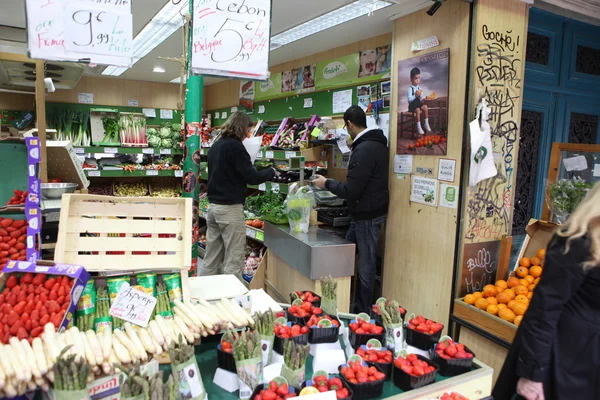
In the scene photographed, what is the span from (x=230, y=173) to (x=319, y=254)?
4.55 feet

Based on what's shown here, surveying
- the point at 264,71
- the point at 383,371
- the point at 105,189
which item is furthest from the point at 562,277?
the point at 105,189

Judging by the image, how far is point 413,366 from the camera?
5.85ft

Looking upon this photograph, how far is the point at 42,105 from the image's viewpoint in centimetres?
248

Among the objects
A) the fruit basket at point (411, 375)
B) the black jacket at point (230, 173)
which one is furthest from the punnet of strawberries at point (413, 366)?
the black jacket at point (230, 173)

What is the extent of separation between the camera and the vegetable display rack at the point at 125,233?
1.98 m

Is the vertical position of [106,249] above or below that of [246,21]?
below

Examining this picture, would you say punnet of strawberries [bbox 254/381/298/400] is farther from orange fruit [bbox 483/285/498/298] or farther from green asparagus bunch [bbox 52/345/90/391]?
orange fruit [bbox 483/285/498/298]

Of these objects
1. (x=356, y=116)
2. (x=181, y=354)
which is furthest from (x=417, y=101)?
(x=181, y=354)

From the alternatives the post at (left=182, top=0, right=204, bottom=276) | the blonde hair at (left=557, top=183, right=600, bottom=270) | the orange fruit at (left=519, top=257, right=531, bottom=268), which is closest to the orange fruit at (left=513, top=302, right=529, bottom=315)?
the orange fruit at (left=519, top=257, right=531, bottom=268)

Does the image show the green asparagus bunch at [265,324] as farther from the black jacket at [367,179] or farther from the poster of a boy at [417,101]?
the poster of a boy at [417,101]

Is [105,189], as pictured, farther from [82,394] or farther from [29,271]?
[82,394]

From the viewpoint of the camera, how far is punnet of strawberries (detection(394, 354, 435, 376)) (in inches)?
68.4

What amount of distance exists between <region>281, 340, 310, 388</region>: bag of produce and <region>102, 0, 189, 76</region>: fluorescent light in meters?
3.00

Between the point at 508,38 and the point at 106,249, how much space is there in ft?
10.7
